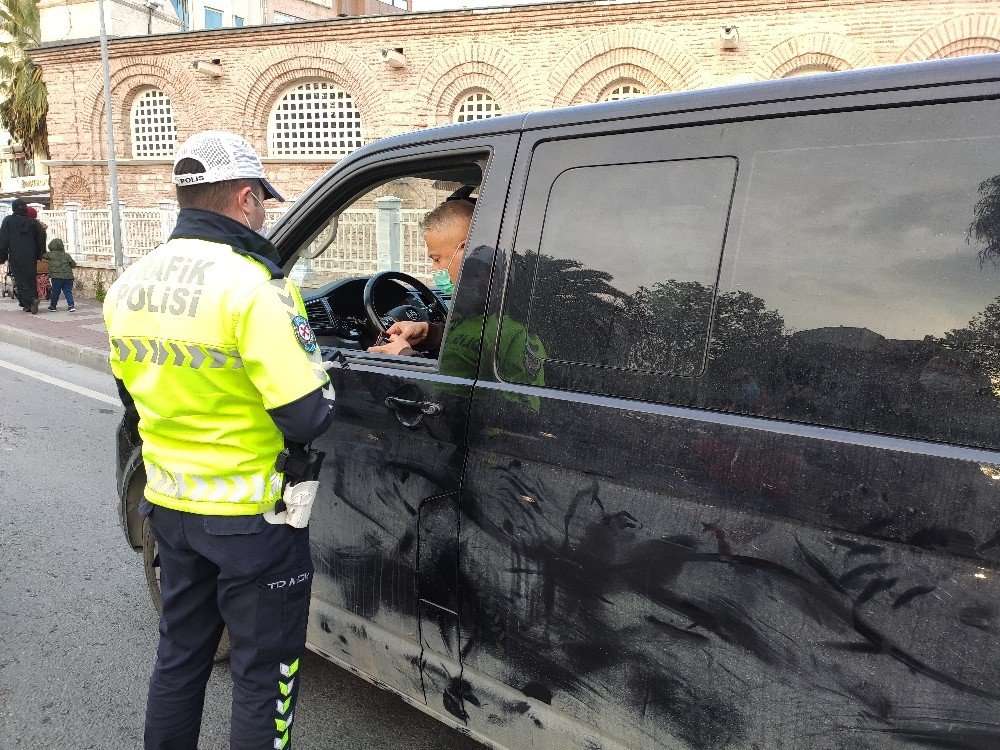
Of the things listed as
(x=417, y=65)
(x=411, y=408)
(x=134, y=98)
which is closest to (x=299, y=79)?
(x=417, y=65)

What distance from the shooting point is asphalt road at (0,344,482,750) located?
2639mm

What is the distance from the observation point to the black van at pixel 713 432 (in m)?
1.32

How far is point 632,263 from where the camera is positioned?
1720mm

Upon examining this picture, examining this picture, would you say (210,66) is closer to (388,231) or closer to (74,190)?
(74,190)

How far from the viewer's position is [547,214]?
188 cm

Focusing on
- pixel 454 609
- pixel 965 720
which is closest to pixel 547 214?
pixel 454 609

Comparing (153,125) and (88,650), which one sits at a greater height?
(153,125)

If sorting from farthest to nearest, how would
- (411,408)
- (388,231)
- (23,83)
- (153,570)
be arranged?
(23,83), (388,231), (153,570), (411,408)

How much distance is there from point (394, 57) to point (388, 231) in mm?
10361

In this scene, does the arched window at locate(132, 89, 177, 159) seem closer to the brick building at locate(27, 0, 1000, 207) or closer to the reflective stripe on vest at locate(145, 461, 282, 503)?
the brick building at locate(27, 0, 1000, 207)

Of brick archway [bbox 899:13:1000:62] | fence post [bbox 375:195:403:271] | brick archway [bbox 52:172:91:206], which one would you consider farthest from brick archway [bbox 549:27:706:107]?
brick archway [bbox 52:172:91:206]

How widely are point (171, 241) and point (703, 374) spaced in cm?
129

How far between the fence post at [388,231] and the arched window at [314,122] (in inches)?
422

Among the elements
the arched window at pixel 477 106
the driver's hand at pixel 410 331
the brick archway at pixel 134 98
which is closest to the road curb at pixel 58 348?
the driver's hand at pixel 410 331
